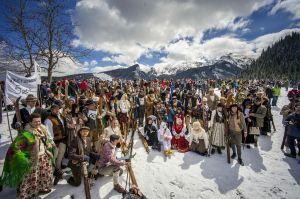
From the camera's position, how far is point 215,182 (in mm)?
5570

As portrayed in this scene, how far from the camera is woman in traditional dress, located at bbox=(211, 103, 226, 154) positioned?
23.9 ft

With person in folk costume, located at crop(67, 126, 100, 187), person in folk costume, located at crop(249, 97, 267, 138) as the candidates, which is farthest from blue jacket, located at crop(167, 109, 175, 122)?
person in folk costume, located at crop(67, 126, 100, 187)

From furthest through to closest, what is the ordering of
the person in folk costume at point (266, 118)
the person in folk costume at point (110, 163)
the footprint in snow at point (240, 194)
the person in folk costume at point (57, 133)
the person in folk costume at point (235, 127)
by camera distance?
the person in folk costume at point (266, 118) < the person in folk costume at point (235, 127) < the person in folk costume at point (57, 133) < the footprint in snow at point (240, 194) < the person in folk costume at point (110, 163)

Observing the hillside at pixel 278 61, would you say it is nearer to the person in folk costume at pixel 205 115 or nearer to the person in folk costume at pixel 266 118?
the person in folk costume at pixel 266 118

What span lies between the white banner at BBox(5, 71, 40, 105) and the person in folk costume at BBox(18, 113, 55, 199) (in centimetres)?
242

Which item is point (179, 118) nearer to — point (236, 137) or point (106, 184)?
point (236, 137)

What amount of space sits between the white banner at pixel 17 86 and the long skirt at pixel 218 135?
7.24m

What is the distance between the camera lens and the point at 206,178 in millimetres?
5770

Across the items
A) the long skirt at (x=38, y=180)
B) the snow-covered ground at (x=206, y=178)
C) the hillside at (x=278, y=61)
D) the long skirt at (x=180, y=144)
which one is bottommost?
the snow-covered ground at (x=206, y=178)

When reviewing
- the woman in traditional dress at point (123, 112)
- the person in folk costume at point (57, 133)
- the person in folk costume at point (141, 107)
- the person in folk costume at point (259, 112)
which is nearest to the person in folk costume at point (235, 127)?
the person in folk costume at point (259, 112)

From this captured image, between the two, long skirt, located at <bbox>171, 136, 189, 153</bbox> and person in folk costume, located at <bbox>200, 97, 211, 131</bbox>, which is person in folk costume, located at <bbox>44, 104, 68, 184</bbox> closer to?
long skirt, located at <bbox>171, 136, 189, 153</bbox>

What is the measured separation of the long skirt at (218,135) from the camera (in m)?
7.30

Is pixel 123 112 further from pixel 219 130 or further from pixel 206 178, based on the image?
pixel 206 178

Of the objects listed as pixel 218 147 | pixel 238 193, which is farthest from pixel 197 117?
pixel 238 193
